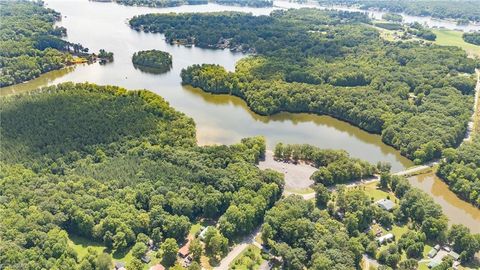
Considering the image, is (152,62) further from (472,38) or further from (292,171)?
(472,38)

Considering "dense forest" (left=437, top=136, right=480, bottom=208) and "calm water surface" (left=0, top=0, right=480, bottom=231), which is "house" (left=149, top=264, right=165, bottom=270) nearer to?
"calm water surface" (left=0, top=0, right=480, bottom=231)

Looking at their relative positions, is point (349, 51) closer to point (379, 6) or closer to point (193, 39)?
point (193, 39)

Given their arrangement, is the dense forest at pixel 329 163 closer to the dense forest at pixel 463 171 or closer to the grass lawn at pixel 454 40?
the dense forest at pixel 463 171

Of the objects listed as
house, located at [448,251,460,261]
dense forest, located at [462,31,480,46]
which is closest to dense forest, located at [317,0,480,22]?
dense forest, located at [462,31,480,46]

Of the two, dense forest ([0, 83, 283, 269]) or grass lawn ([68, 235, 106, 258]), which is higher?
dense forest ([0, 83, 283, 269])

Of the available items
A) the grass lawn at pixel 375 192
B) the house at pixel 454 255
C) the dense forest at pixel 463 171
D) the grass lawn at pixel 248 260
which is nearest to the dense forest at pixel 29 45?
the grass lawn at pixel 248 260

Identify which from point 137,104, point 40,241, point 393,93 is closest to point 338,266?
point 40,241
